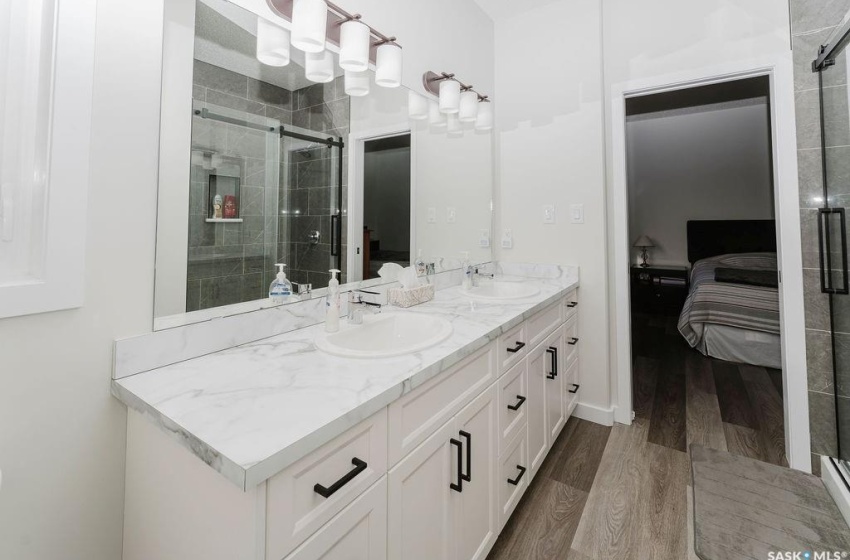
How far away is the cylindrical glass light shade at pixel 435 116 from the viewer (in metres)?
2.09

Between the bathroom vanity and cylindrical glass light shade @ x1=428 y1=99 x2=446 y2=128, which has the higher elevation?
cylindrical glass light shade @ x1=428 y1=99 x2=446 y2=128

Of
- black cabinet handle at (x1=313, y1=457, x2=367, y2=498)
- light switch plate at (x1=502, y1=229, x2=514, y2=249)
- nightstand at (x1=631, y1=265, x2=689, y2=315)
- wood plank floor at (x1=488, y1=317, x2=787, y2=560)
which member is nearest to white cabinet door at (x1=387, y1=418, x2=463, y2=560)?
black cabinet handle at (x1=313, y1=457, x2=367, y2=498)

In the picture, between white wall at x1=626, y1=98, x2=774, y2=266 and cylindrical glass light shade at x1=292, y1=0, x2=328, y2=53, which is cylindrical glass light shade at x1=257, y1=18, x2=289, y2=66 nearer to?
cylindrical glass light shade at x1=292, y1=0, x2=328, y2=53

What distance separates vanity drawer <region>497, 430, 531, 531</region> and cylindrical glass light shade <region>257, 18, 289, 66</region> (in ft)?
5.15

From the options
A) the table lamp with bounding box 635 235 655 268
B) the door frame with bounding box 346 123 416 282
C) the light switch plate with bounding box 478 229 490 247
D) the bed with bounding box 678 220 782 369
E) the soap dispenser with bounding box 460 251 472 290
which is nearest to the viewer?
the door frame with bounding box 346 123 416 282

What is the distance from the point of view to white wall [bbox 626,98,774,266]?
4668 millimetres

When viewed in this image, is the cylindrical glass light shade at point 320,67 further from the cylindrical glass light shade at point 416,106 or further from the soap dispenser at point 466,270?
the soap dispenser at point 466,270

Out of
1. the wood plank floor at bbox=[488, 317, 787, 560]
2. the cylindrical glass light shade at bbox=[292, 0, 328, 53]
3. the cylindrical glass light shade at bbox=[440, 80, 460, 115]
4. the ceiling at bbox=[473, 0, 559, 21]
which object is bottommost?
the wood plank floor at bbox=[488, 317, 787, 560]

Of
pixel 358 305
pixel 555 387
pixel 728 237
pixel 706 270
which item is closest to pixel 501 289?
pixel 555 387

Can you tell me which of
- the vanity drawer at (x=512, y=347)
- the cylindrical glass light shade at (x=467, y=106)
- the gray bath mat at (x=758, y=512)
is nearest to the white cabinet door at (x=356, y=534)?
the vanity drawer at (x=512, y=347)

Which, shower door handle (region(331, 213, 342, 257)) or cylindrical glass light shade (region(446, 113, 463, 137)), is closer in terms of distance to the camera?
shower door handle (region(331, 213, 342, 257))

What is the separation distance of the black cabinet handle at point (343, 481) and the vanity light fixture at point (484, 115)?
2.21m

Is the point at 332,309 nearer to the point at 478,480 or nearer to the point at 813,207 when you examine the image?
the point at 478,480

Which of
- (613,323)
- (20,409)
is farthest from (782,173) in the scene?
(20,409)
